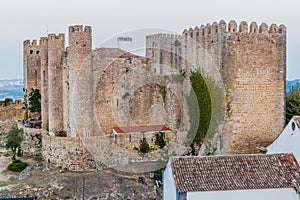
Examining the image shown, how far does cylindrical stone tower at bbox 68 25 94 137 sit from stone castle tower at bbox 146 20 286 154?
6206mm

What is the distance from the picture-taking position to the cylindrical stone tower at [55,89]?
23.6 meters

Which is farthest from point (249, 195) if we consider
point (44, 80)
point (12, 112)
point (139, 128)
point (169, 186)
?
point (12, 112)

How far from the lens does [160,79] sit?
23.7 meters

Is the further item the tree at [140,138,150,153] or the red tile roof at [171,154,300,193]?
the tree at [140,138,150,153]

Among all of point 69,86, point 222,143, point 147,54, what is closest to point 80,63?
point 69,86

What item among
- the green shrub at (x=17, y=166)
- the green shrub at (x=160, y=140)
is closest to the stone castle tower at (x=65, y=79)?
the green shrub at (x=17, y=166)

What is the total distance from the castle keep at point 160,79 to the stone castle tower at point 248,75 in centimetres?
4

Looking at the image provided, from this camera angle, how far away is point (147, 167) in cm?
2019

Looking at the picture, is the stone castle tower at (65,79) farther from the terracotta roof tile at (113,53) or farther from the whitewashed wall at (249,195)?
the whitewashed wall at (249,195)

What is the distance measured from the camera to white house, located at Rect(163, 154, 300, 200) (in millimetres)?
13117

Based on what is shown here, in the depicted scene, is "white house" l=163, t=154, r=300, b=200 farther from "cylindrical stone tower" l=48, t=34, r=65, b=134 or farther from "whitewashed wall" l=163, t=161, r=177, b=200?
"cylindrical stone tower" l=48, t=34, r=65, b=134

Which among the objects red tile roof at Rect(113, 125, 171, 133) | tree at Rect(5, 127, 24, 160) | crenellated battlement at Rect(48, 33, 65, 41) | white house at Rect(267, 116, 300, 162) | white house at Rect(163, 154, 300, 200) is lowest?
tree at Rect(5, 127, 24, 160)

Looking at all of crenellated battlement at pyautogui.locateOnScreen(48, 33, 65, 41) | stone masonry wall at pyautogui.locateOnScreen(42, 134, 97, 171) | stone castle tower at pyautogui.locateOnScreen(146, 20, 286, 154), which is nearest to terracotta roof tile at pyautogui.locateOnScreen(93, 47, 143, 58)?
crenellated battlement at pyautogui.locateOnScreen(48, 33, 65, 41)

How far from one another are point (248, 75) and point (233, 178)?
18.3ft
